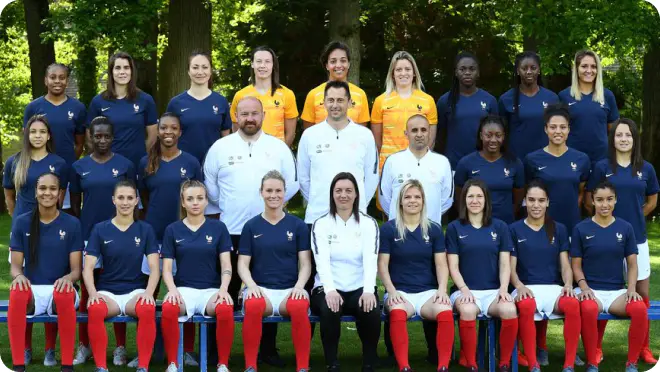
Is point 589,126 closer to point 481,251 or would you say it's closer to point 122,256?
point 481,251

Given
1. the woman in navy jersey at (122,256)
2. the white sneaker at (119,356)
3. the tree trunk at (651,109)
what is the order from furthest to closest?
the tree trunk at (651,109) → the white sneaker at (119,356) → the woman in navy jersey at (122,256)

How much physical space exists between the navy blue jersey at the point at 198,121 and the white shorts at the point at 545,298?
2.58m

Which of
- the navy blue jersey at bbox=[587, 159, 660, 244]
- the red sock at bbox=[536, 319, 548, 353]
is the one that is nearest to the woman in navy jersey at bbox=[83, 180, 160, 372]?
the red sock at bbox=[536, 319, 548, 353]

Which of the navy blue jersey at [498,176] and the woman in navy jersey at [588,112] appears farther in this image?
the woman in navy jersey at [588,112]

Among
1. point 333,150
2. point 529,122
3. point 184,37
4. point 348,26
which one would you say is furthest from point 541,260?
point 348,26

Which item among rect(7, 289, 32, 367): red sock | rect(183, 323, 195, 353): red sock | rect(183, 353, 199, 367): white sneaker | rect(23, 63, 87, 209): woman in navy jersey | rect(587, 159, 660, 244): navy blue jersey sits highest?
rect(23, 63, 87, 209): woman in navy jersey

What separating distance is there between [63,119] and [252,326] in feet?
8.01

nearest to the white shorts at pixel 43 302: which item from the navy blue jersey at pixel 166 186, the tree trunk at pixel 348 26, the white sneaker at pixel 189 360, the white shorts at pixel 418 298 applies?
the navy blue jersey at pixel 166 186

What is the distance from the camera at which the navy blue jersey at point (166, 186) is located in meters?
7.53

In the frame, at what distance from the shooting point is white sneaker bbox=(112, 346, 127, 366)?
7.50 meters

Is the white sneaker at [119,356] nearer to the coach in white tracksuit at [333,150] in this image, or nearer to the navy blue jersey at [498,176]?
the coach in white tracksuit at [333,150]

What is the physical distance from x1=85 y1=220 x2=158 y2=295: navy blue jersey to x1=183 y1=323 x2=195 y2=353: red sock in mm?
572

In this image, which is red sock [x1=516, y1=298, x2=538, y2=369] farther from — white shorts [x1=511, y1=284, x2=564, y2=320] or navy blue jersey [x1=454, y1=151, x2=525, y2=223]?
navy blue jersey [x1=454, y1=151, x2=525, y2=223]

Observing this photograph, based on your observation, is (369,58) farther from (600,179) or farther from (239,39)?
(600,179)
